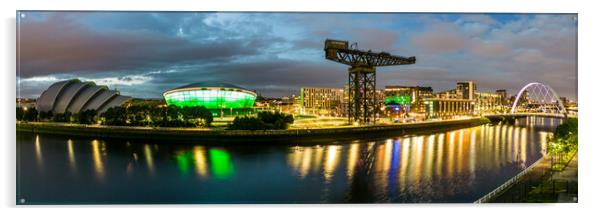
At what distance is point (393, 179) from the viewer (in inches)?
183

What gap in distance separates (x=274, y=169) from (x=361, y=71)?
192cm

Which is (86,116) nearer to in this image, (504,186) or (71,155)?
(71,155)

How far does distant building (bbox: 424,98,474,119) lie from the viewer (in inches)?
211

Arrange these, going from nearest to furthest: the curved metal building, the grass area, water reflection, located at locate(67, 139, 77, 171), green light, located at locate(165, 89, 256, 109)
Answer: the grass area
the curved metal building
water reflection, located at locate(67, 139, 77, 171)
green light, located at locate(165, 89, 256, 109)

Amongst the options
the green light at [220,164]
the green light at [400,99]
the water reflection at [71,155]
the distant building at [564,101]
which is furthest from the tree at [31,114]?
the distant building at [564,101]

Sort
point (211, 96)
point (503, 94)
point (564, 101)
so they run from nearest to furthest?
point (564, 101)
point (503, 94)
point (211, 96)

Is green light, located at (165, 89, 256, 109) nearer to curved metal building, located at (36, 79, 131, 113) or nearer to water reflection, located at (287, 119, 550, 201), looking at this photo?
curved metal building, located at (36, 79, 131, 113)

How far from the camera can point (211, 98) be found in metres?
5.84

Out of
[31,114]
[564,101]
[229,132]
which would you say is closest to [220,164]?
[229,132]

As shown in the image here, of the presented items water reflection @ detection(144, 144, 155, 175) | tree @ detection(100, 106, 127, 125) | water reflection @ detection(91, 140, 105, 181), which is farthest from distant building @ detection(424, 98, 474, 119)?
tree @ detection(100, 106, 127, 125)

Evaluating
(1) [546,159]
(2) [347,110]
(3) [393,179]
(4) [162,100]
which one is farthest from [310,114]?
(1) [546,159]

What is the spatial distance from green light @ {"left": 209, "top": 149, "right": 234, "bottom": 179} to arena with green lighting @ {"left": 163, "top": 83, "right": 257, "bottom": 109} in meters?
0.80

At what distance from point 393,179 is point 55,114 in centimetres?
531
